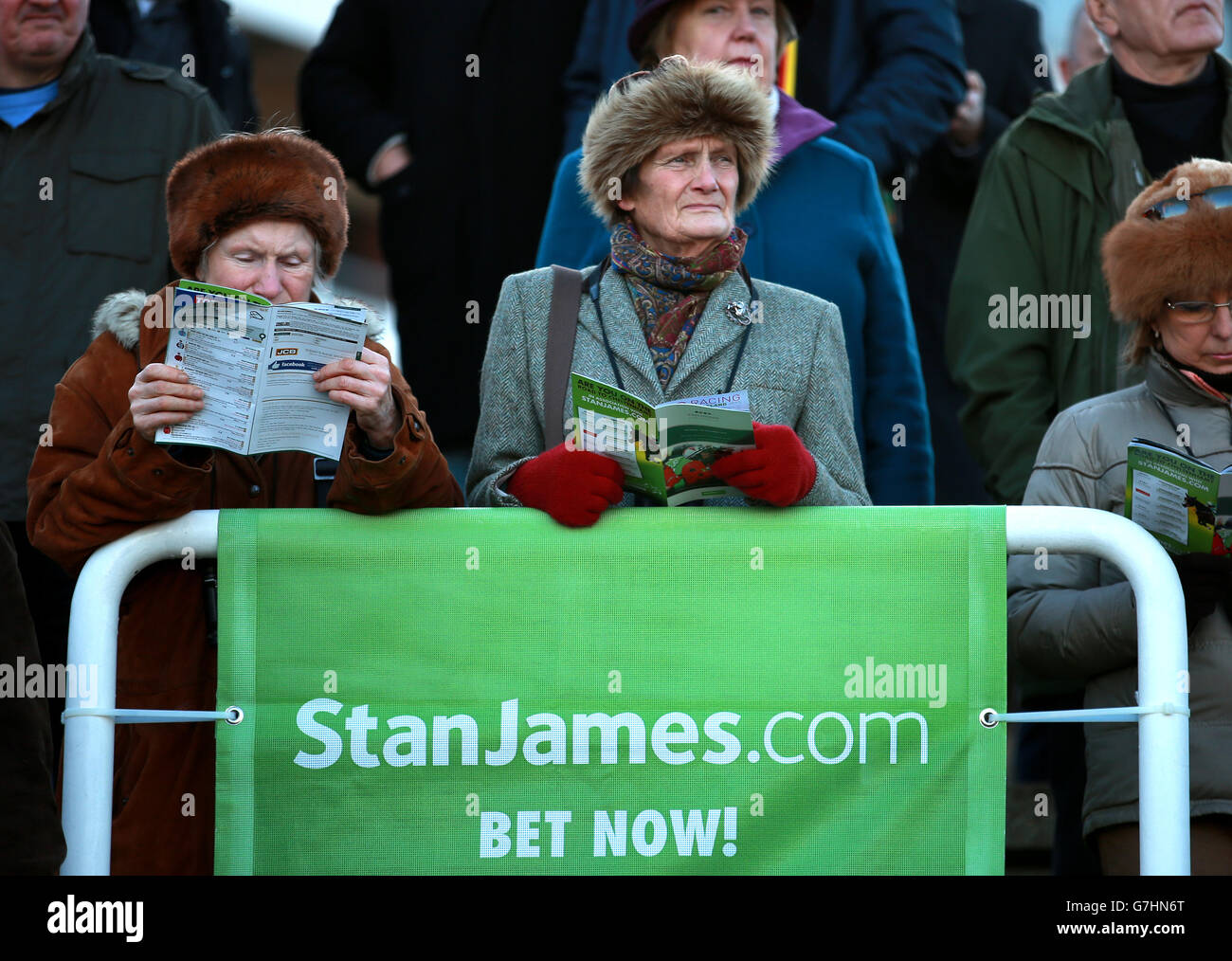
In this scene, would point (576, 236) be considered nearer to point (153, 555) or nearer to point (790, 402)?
point (790, 402)

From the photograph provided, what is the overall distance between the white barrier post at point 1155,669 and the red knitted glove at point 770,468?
484 millimetres

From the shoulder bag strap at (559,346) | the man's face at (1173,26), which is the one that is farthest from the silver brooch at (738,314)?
the man's face at (1173,26)

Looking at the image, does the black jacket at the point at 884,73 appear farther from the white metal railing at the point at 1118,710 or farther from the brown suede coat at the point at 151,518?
the white metal railing at the point at 1118,710

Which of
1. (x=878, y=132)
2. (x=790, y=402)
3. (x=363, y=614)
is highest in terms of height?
(x=878, y=132)

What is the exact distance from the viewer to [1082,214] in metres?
5.71

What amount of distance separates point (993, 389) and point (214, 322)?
258 cm

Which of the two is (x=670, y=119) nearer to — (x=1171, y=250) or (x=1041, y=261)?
(x=1171, y=250)

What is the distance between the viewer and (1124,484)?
4.54 metres

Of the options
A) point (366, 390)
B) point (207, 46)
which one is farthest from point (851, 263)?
point (207, 46)

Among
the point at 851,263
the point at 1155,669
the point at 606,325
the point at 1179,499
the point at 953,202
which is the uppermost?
the point at 953,202

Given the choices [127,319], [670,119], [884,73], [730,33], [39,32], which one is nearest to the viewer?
[127,319]

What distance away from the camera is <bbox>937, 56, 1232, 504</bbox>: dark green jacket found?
18.3 feet

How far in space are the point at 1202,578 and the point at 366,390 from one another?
5.79 ft
